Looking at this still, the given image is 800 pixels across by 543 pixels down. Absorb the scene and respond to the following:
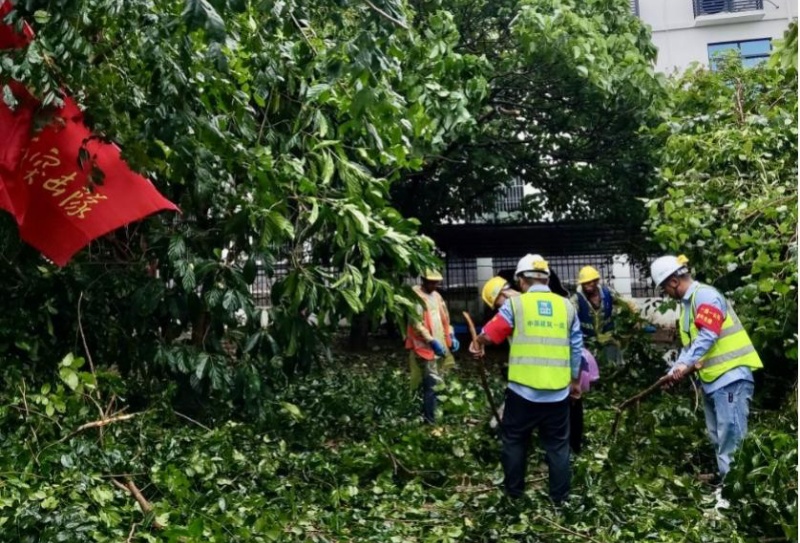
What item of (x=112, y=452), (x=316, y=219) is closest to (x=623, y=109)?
(x=316, y=219)

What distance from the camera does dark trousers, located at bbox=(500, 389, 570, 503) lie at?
4.57 m

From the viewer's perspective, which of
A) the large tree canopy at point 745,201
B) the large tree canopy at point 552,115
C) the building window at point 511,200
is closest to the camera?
the large tree canopy at point 745,201

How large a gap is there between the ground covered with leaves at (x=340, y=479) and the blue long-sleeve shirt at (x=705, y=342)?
0.41 m

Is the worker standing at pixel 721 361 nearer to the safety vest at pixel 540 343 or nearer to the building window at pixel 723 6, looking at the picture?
the safety vest at pixel 540 343

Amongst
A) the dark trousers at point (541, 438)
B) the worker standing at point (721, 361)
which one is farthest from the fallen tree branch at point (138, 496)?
the worker standing at point (721, 361)

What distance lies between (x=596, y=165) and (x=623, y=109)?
5.46 ft

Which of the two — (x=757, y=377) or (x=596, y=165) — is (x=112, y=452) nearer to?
(x=757, y=377)

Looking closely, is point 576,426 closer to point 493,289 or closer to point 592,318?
point 493,289

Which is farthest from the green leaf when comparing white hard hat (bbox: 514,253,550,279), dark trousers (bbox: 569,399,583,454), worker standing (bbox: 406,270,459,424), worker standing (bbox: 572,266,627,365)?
worker standing (bbox: 572,266,627,365)

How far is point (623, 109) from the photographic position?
10.8 meters

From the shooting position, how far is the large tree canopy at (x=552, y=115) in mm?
9219

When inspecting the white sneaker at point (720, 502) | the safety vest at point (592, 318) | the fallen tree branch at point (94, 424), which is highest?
the safety vest at point (592, 318)

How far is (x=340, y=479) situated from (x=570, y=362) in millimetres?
1698

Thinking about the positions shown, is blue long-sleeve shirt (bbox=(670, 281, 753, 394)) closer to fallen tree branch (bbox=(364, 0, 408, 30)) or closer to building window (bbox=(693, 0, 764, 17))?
fallen tree branch (bbox=(364, 0, 408, 30))
